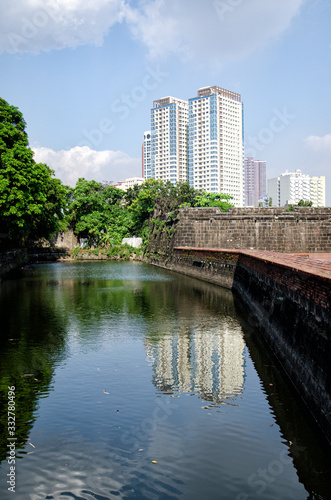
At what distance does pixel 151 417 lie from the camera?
6352 millimetres

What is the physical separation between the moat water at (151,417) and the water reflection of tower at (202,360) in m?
0.03

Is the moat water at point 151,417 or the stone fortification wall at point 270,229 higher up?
the stone fortification wall at point 270,229

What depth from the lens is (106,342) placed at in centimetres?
1066

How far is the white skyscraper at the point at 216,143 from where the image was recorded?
129 meters

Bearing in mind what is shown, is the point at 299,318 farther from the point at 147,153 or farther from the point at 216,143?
the point at 147,153

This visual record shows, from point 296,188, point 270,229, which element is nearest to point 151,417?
point 270,229

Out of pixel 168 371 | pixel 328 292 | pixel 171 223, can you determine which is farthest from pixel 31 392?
pixel 171 223

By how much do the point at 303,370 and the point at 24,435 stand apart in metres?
4.20

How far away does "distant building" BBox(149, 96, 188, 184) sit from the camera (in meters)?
139

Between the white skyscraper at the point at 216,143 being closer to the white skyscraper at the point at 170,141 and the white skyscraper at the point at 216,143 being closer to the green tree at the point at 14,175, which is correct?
the white skyscraper at the point at 170,141

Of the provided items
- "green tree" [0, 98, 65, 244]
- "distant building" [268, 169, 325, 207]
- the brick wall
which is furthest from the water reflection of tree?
"distant building" [268, 169, 325, 207]

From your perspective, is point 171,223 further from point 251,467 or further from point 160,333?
point 251,467

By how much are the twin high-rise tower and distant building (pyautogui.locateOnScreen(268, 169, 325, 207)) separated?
47.9m

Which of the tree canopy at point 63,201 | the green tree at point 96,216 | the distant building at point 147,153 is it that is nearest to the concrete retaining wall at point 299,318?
the tree canopy at point 63,201
